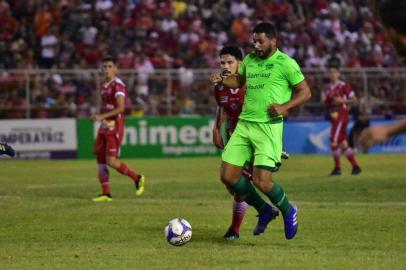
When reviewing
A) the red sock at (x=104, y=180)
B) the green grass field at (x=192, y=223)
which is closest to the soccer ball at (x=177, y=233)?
the green grass field at (x=192, y=223)

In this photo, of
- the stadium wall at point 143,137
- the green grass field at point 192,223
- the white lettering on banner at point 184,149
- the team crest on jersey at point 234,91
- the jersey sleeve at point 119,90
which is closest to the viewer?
the green grass field at point 192,223

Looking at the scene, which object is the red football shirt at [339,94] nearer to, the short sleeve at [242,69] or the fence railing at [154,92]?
the fence railing at [154,92]

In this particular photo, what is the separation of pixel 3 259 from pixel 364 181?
41.0 ft

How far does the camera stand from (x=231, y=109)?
45.4 ft

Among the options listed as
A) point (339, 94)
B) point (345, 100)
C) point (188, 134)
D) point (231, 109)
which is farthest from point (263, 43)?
point (188, 134)

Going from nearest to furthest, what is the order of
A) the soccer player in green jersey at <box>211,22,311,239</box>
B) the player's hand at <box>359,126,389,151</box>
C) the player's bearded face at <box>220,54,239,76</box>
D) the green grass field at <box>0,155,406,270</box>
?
the player's hand at <box>359,126,389,151</box> → the green grass field at <box>0,155,406,270</box> → the soccer player in green jersey at <box>211,22,311,239</box> → the player's bearded face at <box>220,54,239,76</box>

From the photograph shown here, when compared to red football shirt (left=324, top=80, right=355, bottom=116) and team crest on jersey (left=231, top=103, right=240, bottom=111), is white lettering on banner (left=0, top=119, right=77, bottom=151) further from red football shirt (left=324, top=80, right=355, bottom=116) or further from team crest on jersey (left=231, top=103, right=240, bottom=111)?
team crest on jersey (left=231, top=103, right=240, bottom=111)

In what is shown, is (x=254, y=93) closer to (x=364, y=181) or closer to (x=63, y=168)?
(x=364, y=181)

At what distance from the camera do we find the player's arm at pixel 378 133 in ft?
23.2

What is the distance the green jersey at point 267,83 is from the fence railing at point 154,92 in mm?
19689

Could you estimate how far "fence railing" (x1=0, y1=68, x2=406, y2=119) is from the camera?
3186 centimetres

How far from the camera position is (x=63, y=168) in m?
28.7

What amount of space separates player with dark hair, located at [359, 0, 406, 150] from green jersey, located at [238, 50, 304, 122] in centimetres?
500

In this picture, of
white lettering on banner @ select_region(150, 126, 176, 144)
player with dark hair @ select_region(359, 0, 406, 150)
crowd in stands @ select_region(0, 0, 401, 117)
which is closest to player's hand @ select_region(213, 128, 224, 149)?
player with dark hair @ select_region(359, 0, 406, 150)
